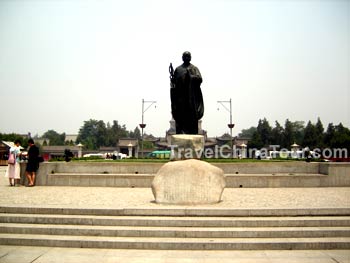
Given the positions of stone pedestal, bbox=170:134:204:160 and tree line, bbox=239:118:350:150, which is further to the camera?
tree line, bbox=239:118:350:150

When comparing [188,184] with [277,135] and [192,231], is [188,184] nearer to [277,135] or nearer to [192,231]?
[192,231]

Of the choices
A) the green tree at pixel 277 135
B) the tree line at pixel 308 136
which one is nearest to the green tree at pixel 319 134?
the tree line at pixel 308 136

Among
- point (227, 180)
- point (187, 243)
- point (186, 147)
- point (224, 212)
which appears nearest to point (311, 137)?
point (227, 180)

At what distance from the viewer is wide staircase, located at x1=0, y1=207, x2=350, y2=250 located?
5805 mm

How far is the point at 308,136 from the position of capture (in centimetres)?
5834

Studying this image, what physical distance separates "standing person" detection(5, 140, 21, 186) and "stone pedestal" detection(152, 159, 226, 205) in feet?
22.0

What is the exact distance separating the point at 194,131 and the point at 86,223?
5307 mm

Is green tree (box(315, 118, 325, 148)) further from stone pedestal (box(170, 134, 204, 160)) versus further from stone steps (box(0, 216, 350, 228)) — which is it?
stone steps (box(0, 216, 350, 228))

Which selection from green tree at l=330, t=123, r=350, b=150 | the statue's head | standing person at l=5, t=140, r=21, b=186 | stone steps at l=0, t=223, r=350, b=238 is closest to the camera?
stone steps at l=0, t=223, r=350, b=238

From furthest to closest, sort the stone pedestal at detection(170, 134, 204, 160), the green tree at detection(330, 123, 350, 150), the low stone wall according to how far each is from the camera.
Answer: the green tree at detection(330, 123, 350, 150) → the low stone wall → the stone pedestal at detection(170, 134, 204, 160)

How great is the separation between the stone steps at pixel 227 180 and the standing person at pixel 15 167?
1.07 meters

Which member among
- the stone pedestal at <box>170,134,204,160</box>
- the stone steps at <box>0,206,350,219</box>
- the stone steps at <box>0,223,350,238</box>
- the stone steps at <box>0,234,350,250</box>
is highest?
the stone pedestal at <box>170,134,204,160</box>

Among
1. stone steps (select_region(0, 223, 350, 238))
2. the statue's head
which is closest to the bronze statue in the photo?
the statue's head

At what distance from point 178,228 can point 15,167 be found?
874cm
